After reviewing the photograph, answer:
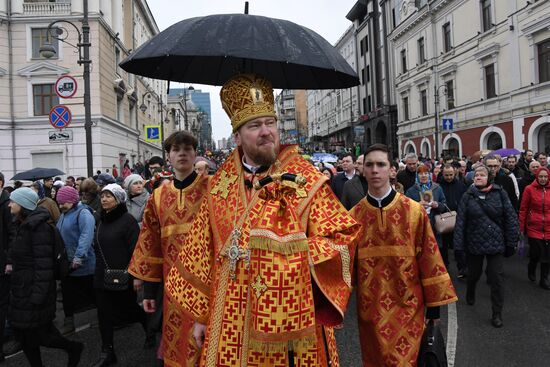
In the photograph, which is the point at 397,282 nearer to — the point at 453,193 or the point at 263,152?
the point at 263,152

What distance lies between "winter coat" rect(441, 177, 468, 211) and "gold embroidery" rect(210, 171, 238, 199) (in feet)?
22.7

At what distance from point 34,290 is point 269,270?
131 inches

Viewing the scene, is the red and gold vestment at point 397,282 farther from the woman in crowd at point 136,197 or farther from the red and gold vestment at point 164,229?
the woman in crowd at point 136,197

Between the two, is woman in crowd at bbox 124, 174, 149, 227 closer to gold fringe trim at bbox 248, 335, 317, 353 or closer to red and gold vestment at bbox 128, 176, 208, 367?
red and gold vestment at bbox 128, 176, 208, 367

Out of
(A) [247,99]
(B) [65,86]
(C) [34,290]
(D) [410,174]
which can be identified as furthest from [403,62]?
(A) [247,99]

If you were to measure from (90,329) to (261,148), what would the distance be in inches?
200

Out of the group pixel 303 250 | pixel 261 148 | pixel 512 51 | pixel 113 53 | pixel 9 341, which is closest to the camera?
pixel 303 250

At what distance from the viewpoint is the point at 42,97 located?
24.7 meters

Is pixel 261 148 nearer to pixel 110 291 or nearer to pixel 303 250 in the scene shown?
pixel 303 250

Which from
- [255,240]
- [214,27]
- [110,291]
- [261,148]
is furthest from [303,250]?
[110,291]

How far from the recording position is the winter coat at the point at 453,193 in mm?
8664

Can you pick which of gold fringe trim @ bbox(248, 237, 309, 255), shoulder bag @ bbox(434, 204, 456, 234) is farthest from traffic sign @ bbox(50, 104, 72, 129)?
gold fringe trim @ bbox(248, 237, 309, 255)

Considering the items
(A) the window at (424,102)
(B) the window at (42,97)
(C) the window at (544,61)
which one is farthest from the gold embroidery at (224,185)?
(A) the window at (424,102)

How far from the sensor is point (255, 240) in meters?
2.16
